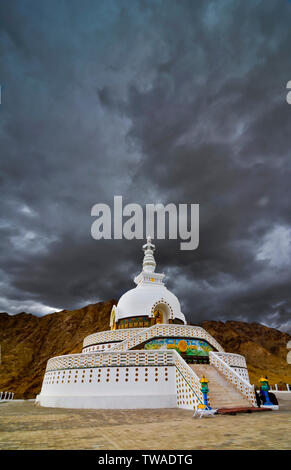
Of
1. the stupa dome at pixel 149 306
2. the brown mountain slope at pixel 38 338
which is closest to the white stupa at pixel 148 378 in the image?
the stupa dome at pixel 149 306

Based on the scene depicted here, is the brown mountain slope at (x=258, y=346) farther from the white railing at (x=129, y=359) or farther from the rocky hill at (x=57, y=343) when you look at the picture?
the white railing at (x=129, y=359)

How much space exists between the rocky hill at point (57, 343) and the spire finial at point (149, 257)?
1307 inches

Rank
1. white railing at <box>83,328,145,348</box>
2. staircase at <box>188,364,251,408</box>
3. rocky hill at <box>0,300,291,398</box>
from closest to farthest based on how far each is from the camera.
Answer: staircase at <box>188,364,251,408</box>, white railing at <box>83,328,145,348</box>, rocky hill at <box>0,300,291,398</box>

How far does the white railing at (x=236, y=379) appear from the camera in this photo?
40.1 ft

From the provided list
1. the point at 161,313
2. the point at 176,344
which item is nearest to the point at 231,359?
the point at 176,344

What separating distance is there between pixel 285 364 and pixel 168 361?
63629 mm

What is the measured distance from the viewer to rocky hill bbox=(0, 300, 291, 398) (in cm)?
5562

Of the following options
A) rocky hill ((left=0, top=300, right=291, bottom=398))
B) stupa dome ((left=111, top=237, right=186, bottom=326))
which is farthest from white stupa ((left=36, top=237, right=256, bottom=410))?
rocky hill ((left=0, top=300, right=291, bottom=398))

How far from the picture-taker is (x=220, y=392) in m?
12.0

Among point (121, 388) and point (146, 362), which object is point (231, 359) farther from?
point (121, 388)

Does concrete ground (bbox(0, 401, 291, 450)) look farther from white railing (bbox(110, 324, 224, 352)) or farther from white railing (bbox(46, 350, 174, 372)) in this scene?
white railing (bbox(110, 324, 224, 352))

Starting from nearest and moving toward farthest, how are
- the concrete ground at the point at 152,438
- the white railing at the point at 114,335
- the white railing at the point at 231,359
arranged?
1. the concrete ground at the point at 152,438
2. the white railing at the point at 231,359
3. the white railing at the point at 114,335

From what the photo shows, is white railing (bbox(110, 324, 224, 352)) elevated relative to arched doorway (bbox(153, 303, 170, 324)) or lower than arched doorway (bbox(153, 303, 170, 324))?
lower

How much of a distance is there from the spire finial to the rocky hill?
33208 mm
